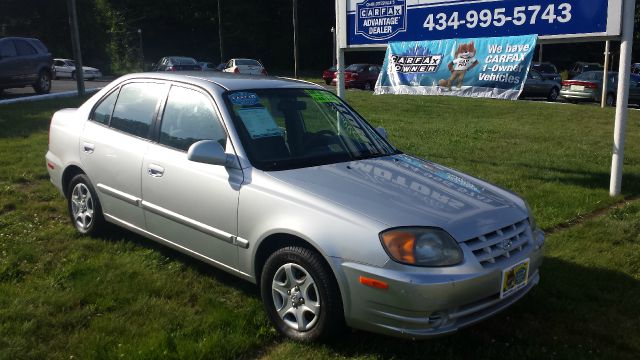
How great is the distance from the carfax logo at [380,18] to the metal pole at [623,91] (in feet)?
9.57

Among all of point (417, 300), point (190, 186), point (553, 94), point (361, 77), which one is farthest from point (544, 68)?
point (417, 300)

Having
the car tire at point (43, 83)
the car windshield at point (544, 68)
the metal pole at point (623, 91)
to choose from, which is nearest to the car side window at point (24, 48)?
the car tire at point (43, 83)

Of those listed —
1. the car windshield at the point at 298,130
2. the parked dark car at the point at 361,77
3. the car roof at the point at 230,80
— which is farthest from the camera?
the parked dark car at the point at 361,77

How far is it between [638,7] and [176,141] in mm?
53367

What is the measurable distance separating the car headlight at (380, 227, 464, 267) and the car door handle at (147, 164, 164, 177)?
1.87 m

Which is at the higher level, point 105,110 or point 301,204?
point 105,110

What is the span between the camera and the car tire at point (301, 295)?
130 inches

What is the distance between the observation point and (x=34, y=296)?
405 centimetres

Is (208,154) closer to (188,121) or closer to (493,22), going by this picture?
(188,121)

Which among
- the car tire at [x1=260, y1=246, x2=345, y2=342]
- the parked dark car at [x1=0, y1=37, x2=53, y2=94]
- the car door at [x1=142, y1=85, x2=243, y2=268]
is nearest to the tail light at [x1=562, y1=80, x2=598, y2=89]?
the parked dark car at [x1=0, y1=37, x2=53, y2=94]

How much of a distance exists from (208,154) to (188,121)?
678 millimetres

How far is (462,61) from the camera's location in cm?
816

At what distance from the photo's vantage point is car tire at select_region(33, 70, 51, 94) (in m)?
18.5

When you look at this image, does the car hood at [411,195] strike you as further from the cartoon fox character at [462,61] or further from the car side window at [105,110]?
the cartoon fox character at [462,61]
